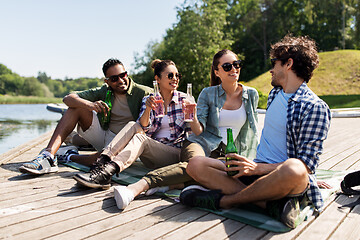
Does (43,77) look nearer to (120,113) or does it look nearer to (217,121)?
(120,113)

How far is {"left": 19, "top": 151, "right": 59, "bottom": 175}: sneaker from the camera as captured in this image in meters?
3.67

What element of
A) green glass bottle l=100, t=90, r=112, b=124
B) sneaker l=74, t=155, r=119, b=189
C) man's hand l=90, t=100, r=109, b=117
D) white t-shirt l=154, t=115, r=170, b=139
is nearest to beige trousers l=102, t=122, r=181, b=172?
sneaker l=74, t=155, r=119, b=189

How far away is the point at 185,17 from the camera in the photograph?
83.9 ft

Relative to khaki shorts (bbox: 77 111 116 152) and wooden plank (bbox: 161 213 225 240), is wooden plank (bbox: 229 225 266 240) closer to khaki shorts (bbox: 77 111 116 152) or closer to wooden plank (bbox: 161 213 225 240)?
wooden plank (bbox: 161 213 225 240)

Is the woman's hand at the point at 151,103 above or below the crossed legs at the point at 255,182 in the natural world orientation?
above

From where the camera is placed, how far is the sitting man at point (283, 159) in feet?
7.45

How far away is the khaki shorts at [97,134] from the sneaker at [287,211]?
2.57 meters

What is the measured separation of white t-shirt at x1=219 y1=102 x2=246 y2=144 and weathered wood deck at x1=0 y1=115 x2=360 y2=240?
1093 millimetres

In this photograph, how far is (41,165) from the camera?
3.82 metres

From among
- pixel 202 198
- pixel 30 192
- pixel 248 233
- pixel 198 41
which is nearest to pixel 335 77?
pixel 198 41

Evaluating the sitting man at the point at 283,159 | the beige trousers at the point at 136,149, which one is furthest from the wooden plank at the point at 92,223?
the beige trousers at the point at 136,149

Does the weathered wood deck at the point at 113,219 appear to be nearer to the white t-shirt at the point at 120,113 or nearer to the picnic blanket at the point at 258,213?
the picnic blanket at the point at 258,213

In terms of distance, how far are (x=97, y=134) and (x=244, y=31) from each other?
44.6 meters

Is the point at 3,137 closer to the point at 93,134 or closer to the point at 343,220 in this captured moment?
the point at 93,134
